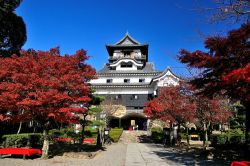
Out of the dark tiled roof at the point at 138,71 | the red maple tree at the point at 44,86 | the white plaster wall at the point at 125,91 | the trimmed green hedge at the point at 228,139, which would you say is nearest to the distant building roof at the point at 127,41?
the dark tiled roof at the point at 138,71

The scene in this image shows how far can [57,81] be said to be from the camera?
1675 cm

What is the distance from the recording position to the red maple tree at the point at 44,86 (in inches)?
648

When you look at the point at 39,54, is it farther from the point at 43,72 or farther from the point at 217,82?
the point at 217,82

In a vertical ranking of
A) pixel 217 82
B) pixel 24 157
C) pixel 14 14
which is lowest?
pixel 24 157

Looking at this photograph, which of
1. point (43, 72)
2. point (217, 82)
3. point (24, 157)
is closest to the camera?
point (217, 82)

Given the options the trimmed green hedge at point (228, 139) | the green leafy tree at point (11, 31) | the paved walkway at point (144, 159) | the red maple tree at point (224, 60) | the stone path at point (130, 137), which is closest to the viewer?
the red maple tree at point (224, 60)

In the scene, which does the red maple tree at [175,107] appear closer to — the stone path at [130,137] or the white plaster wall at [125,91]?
the stone path at [130,137]

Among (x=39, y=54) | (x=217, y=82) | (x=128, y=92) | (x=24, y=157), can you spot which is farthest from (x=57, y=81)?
(x=128, y=92)

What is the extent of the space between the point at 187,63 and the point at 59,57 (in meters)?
7.59

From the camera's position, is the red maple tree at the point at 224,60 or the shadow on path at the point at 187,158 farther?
the shadow on path at the point at 187,158

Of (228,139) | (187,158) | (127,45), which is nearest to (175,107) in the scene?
(228,139)

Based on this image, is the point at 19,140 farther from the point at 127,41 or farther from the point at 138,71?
the point at 127,41

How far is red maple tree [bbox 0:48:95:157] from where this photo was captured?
54.0ft

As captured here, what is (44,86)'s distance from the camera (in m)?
16.9
